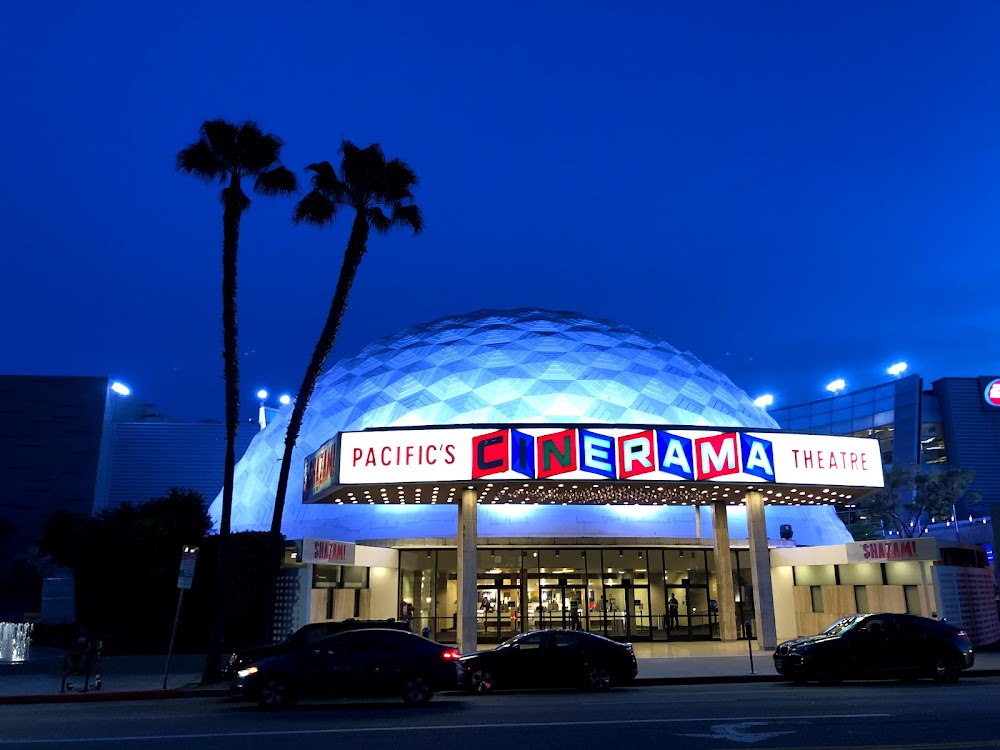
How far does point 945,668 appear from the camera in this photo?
54.4ft

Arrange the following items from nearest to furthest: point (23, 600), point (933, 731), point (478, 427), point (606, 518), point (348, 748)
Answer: point (348, 748)
point (933, 731)
point (478, 427)
point (606, 518)
point (23, 600)

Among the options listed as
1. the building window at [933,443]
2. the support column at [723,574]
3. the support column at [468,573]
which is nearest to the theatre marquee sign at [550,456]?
the support column at [468,573]

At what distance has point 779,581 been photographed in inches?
1200

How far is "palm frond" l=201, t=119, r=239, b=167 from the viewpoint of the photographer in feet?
62.6

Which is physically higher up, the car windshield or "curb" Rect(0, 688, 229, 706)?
the car windshield

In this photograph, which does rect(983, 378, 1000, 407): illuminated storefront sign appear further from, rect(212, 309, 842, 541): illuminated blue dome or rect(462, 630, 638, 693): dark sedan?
rect(462, 630, 638, 693): dark sedan

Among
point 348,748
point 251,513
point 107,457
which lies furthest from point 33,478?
point 348,748

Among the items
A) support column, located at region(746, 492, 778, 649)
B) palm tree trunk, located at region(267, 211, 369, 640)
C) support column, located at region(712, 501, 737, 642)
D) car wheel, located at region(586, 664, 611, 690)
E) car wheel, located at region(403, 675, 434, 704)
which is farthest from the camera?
support column, located at region(712, 501, 737, 642)

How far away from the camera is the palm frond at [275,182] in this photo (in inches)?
780

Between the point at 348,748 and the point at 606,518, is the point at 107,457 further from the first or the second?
the point at 348,748

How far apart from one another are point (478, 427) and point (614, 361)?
12870 millimetres

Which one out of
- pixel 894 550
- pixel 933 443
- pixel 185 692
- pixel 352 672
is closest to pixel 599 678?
pixel 352 672

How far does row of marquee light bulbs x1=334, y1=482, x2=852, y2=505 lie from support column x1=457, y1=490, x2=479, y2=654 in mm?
625

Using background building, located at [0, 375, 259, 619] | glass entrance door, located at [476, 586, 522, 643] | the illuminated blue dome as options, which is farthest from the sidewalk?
background building, located at [0, 375, 259, 619]
